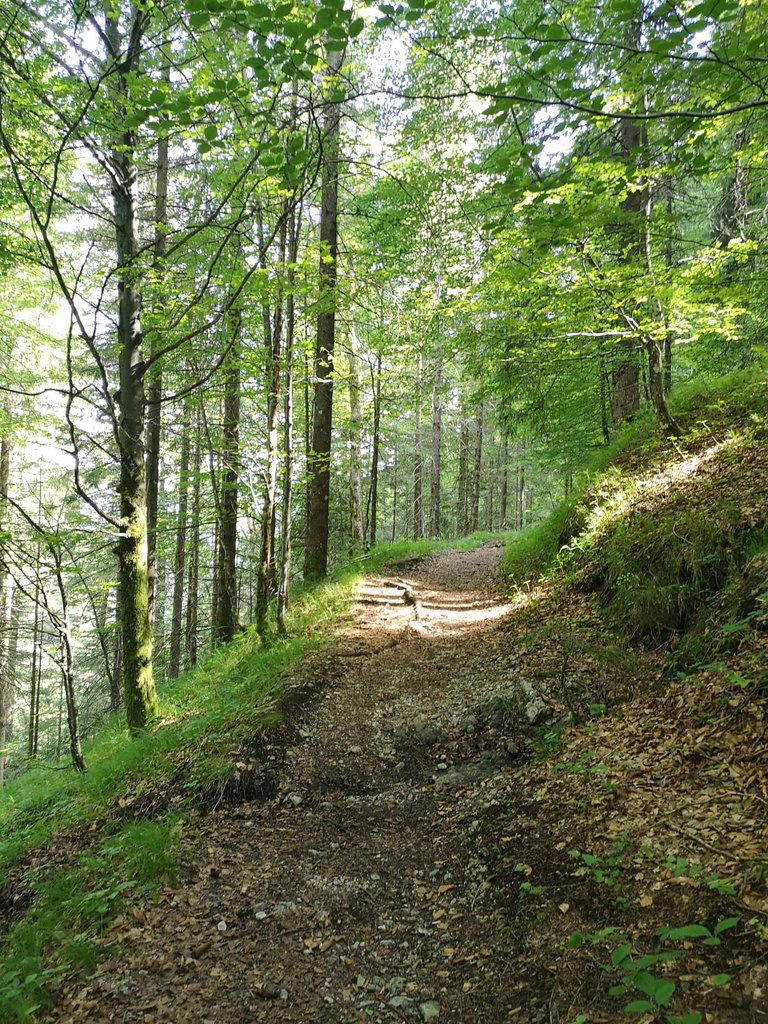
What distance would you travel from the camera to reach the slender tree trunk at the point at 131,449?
6031 mm

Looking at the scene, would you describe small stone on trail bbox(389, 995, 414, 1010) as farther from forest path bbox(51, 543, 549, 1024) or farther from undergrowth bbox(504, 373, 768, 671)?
undergrowth bbox(504, 373, 768, 671)

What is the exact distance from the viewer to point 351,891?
3.54 metres

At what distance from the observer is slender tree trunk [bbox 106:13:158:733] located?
6031 mm

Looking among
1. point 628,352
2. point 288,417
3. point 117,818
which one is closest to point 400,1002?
point 117,818

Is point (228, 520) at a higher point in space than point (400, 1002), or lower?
higher

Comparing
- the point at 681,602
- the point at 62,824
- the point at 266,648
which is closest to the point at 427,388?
the point at 266,648

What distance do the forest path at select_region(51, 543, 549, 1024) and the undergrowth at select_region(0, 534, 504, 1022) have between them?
0.24 meters

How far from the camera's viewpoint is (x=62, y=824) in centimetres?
557

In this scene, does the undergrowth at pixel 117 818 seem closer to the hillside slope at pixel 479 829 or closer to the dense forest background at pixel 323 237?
the hillside slope at pixel 479 829

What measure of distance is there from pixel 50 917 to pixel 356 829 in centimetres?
211

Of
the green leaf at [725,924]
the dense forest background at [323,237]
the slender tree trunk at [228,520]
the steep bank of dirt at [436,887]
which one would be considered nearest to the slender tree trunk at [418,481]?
the dense forest background at [323,237]

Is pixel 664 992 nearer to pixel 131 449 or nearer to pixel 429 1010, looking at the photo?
pixel 429 1010

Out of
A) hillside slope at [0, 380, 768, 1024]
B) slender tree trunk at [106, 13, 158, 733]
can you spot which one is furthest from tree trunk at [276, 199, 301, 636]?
slender tree trunk at [106, 13, 158, 733]

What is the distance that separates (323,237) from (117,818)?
35.0 feet
